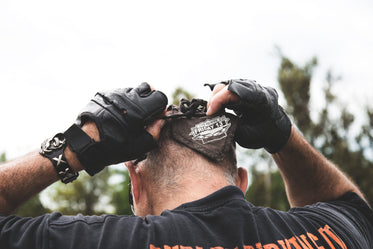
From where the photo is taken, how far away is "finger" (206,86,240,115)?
2.24 meters

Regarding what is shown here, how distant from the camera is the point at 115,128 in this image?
6.76 feet

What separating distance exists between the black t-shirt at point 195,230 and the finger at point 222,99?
54 cm

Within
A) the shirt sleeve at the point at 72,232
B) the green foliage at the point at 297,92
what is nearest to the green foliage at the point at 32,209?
the green foliage at the point at 297,92

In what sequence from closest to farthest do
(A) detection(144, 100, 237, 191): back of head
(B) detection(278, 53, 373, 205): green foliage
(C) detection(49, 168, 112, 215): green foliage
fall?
(A) detection(144, 100, 237, 191): back of head, (B) detection(278, 53, 373, 205): green foliage, (C) detection(49, 168, 112, 215): green foliage

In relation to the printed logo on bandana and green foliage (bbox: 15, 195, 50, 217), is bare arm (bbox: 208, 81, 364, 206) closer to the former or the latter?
the printed logo on bandana

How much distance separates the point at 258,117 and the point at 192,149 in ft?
1.87

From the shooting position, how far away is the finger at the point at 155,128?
2195 mm

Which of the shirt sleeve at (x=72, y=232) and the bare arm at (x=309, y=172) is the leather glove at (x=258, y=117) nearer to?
the bare arm at (x=309, y=172)

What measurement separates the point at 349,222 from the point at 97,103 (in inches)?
74.8

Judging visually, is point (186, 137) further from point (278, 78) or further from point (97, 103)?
point (278, 78)

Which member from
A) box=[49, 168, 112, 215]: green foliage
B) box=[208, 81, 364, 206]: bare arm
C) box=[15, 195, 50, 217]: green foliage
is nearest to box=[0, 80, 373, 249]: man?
box=[208, 81, 364, 206]: bare arm

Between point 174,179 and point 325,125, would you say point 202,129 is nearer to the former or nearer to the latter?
point 174,179

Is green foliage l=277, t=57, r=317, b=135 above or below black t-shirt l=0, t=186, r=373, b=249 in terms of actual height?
below

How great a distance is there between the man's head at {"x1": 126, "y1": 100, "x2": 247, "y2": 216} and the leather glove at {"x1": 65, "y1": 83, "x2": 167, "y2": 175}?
0.52 ft
